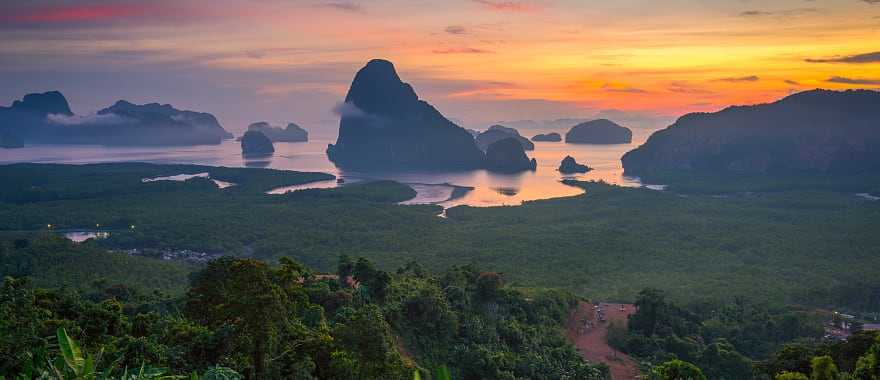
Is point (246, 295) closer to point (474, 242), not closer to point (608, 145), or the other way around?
point (474, 242)

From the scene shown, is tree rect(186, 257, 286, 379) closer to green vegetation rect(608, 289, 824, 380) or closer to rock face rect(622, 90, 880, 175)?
green vegetation rect(608, 289, 824, 380)

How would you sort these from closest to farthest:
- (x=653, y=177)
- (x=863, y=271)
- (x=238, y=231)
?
1. (x=863, y=271)
2. (x=238, y=231)
3. (x=653, y=177)

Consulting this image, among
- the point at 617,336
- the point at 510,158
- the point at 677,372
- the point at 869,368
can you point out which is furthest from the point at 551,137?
the point at 677,372

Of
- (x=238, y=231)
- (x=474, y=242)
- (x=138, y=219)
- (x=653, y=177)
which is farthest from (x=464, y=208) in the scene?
(x=653, y=177)

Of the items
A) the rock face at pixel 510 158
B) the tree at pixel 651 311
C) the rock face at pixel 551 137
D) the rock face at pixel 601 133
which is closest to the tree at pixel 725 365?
the tree at pixel 651 311

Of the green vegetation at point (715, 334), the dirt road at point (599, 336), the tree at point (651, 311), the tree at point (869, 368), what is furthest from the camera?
the tree at point (651, 311)

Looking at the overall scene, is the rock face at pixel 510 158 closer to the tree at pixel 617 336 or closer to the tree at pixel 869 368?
the tree at pixel 617 336

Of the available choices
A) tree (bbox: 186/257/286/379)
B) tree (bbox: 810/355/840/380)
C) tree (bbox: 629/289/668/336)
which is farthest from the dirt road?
tree (bbox: 186/257/286/379)
